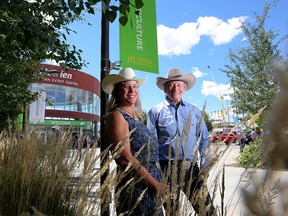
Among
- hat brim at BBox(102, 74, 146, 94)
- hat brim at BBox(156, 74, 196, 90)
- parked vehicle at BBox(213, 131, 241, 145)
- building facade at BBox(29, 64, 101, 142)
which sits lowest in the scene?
parked vehicle at BBox(213, 131, 241, 145)

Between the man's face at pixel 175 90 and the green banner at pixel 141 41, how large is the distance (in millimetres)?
1246

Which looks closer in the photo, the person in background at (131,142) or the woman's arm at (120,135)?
the person in background at (131,142)

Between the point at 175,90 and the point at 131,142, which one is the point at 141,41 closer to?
the point at 175,90

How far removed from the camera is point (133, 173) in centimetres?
212

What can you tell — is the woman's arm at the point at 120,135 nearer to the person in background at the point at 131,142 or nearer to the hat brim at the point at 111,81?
the person in background at the point at 131,142

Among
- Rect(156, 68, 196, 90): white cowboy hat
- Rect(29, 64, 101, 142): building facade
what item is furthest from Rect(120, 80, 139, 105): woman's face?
Rect(29, 64, 101, 142): building facade

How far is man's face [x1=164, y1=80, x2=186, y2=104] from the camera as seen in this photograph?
3.48 m

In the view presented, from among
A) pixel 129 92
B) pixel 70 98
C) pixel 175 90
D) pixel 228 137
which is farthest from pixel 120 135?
pixel 70 98

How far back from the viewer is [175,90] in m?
3.50

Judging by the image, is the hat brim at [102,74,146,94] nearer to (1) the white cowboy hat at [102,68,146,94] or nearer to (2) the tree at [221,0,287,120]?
(1) the white cowboy hat at [102,68,146,94]

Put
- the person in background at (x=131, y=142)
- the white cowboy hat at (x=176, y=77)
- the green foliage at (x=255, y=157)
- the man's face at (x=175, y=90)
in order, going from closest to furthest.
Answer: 1. the green foliage at (x=255, y=157)
2. the person in background at (x=131, y=142)
3. the man's face at (x=175, y=90)
4. the white cowboy hat at (x=176, y=77)

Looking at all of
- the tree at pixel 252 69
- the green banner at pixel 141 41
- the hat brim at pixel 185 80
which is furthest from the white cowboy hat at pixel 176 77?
the tree at pixel 252 69

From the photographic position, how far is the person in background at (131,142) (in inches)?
80.5

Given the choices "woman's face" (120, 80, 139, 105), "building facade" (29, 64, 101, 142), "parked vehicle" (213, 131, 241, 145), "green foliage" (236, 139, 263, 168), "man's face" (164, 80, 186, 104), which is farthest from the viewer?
"building facade" (29, 64, 101, 142)
